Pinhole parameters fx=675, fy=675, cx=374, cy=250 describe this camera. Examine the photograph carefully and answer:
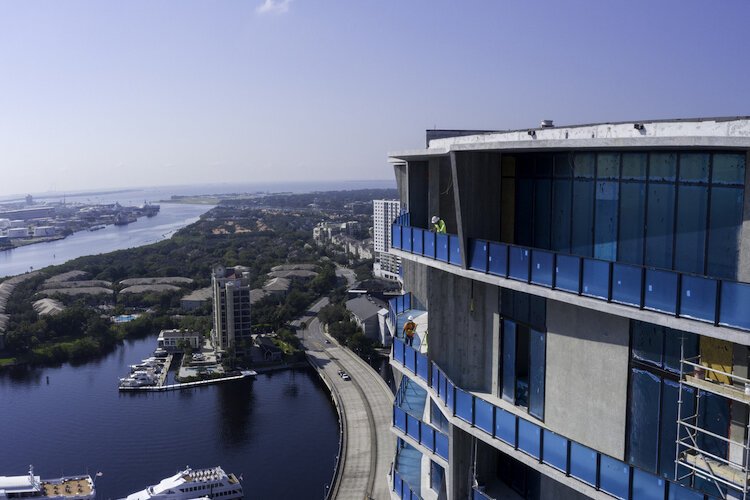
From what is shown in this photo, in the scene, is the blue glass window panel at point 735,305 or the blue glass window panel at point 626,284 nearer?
the blue glass window panel at point 735,305

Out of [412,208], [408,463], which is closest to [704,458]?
[412,208]

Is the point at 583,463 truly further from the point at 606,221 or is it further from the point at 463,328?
the point at 463,328

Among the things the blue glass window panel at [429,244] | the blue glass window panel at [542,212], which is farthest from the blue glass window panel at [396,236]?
the blue glass window panel at [542,212]

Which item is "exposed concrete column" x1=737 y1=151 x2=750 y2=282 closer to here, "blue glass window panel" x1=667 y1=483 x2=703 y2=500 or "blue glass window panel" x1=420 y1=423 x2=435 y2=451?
"blue glass window panel" x1=667 y1=483 x2=703 y2=500

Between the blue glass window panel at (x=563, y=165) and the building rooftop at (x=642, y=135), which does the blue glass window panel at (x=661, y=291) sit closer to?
the building rooftop at (x=642, y=135)

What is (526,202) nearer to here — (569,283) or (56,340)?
(569,283)

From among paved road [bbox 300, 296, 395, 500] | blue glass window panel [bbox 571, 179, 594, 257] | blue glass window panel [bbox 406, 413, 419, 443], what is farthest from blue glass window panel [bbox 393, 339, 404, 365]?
paved road [bbox 300, 296, 395, 500]

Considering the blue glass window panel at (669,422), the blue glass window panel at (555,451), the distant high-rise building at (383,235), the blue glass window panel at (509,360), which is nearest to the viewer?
the blue glass window panel at (669,422)
